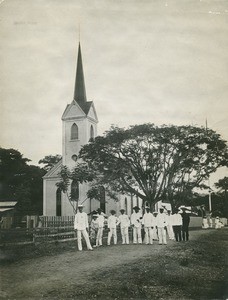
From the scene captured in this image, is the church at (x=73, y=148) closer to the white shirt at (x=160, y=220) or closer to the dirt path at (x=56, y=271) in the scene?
the white shirt at (x=160, y=220)

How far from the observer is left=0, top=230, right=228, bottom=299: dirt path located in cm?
662

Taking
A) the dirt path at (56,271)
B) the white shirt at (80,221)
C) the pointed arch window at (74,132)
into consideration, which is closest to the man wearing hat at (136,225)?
the white shirt at (80,221)

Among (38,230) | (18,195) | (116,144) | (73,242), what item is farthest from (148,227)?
(18,195)

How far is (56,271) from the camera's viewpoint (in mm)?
7781

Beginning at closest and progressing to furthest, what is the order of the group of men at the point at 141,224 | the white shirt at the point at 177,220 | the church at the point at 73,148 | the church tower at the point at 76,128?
the group of men at the point at 141,224
the white shirt at the point at 177,220
the church at the point at 73,148
the church tower at the point at 76,128

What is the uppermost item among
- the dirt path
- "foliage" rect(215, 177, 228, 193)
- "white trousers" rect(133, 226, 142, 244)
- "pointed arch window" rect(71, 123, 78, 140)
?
"pointed arch window" rect(71, 123, 78, 140)

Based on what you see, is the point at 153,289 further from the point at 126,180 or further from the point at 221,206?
the point at 221,206

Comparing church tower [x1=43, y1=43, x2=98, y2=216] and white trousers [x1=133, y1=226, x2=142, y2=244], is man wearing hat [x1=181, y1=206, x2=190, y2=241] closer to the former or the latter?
white trousers [x1=133, y1=226, x2=142, y2=244]

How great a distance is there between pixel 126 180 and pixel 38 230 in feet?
32.2

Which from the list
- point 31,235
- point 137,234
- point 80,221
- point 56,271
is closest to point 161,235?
point 137,234

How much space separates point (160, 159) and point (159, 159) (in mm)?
53

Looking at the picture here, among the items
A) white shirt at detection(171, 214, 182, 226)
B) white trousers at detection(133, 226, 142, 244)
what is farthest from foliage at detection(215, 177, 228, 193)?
white trousers at detection(133, 226, 142, 244)

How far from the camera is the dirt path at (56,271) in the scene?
6616mm

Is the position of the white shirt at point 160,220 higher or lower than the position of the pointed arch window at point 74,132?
lower
